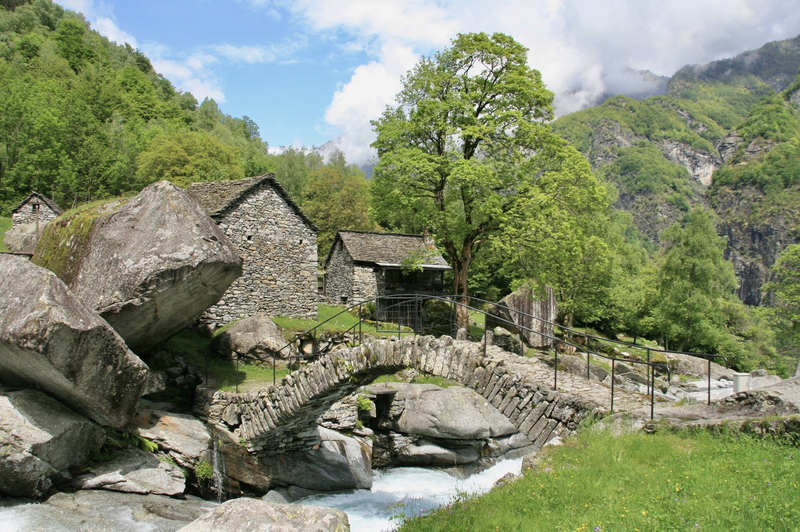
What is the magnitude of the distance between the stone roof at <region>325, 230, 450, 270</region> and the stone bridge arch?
16551mm

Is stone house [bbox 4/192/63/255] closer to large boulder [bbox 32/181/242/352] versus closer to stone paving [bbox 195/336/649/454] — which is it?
large boulder [bbox 32/181/242/352]

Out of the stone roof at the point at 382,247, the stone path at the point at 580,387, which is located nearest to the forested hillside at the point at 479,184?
the stone roof at the point at 382,247

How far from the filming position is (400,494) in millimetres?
16297

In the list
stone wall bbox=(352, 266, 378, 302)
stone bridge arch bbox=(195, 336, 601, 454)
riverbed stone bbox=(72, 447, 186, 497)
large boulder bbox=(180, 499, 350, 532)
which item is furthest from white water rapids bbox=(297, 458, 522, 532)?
stone wall bbox=(352, 266, 378, 302)

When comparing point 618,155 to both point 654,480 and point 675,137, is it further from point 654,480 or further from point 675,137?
point 654,480

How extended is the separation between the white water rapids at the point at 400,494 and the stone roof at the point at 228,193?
12.7 meters

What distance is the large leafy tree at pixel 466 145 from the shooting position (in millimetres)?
23984

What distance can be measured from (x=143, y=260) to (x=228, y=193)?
1200 cm

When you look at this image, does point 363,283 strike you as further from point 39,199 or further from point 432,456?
point 39,199

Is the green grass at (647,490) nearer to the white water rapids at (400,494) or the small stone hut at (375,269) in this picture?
the white water rapids at (400,494)

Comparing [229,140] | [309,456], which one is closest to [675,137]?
[229,140]

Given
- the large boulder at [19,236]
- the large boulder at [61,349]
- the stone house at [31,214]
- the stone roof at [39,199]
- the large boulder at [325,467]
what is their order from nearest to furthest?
the large boulder at [61,349], the large boulder at [325,467], the large boulder at [19,236], the stone house at [31,214], the stone roof at [39,199]

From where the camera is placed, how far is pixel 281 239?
81.6ft

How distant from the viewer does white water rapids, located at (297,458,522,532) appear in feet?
45.5
